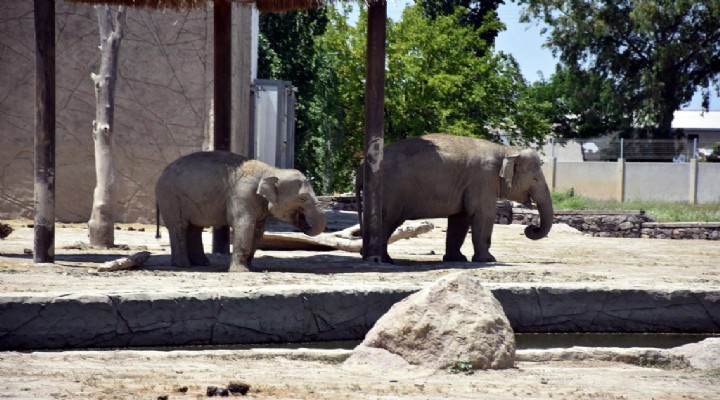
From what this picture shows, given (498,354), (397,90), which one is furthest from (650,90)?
(498,354)

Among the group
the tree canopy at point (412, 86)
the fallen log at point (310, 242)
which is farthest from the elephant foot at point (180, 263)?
the tree canopy at point (412, 86)

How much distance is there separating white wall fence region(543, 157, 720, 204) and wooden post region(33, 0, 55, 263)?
31584 millimetres

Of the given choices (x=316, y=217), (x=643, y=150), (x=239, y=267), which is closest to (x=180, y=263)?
(x=239, y=267)

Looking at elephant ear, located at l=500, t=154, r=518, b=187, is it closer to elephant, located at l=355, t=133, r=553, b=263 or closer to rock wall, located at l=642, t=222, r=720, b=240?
elephant, located at l=355, t=133, r=553, b=263

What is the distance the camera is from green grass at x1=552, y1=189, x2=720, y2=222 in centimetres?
3313

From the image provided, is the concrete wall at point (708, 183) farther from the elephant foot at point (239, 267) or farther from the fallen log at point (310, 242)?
the elephant foot at point (239, 267)

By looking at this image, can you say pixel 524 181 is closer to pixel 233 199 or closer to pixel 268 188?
pixel 268 188

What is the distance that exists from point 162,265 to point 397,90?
97.8 feet

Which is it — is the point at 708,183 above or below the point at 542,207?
above

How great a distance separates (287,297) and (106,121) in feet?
21.5

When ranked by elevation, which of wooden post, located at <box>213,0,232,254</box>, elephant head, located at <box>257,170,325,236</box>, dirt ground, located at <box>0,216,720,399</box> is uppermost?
wooden post, located at <box>213,0,232,254</box>

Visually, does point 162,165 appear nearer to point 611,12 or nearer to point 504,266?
point 504,266

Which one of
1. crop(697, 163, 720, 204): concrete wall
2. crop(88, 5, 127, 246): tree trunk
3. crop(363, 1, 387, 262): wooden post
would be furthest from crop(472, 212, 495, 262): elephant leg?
crop(697, 163, 720, 204): concrete wall

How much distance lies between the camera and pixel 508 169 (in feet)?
51.8
